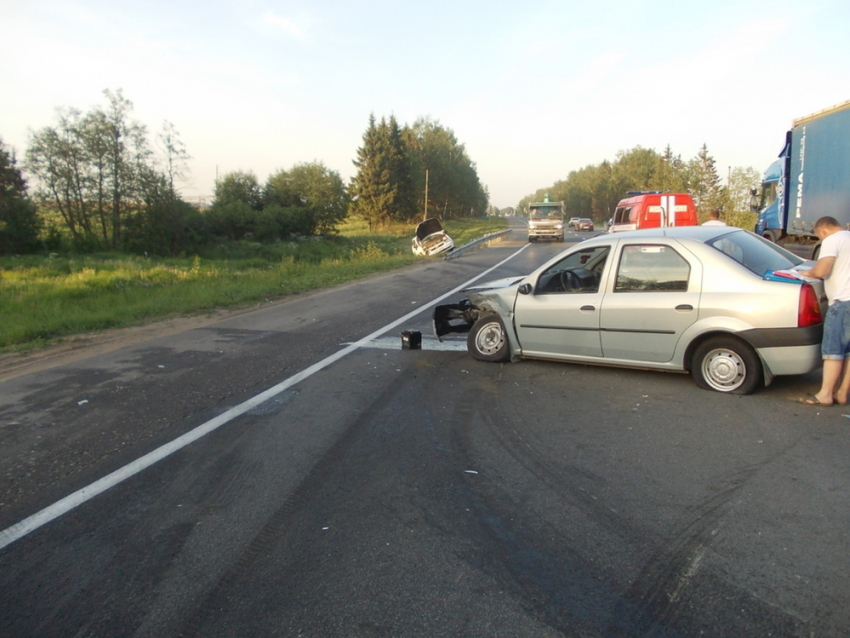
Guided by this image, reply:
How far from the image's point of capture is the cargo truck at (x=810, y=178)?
13344 millimetres

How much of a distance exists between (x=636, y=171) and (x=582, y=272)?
90.3m

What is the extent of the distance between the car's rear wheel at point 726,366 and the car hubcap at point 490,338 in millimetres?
2324

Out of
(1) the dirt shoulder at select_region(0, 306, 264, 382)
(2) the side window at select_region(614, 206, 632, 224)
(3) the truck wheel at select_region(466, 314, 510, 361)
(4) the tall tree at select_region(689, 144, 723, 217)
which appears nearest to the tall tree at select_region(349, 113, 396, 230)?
(4) the tall tree at select_region(689, 144, 723, 217)

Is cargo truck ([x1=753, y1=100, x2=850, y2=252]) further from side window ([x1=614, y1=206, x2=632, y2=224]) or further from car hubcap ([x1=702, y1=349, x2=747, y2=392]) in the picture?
car hubcap ([x1=702, y1=349, x2=747, y2=392])

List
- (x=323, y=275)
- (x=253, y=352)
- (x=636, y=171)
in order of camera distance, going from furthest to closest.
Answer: (x=636, y=171)
(x=323, y=275)
(x=253, y=352)

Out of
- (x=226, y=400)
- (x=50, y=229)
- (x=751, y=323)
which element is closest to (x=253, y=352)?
(x=226, y=400)

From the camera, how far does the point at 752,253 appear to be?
622cm

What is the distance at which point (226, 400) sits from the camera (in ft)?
20.9

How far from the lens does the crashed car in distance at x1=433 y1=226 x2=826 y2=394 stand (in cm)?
556

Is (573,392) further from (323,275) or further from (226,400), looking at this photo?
(323,275)

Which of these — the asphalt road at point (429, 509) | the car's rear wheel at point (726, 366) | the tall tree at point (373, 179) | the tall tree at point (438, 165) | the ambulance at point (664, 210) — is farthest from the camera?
the tall tree at point (438, 165)

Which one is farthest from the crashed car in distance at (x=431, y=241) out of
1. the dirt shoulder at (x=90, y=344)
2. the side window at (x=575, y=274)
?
the side window at (x=575, y=274)

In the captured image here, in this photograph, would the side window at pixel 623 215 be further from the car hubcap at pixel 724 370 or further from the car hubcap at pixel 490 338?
the car hubcap at pixel 724 370

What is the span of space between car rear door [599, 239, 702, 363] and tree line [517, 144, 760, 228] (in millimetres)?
6208
